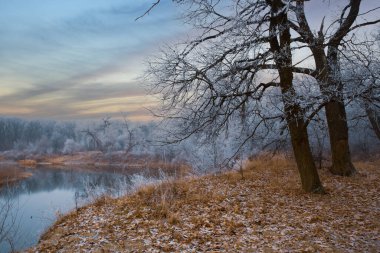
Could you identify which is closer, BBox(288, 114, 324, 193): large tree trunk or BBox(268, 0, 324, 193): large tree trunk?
BBox(268, 0, 324, 193): large tree trunk

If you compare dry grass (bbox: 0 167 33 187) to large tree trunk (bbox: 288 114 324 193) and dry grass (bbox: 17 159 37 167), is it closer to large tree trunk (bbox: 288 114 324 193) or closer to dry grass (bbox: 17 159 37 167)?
large tree trunk (bbox: 288 114 324 193)

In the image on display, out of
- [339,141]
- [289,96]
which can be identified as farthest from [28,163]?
[289,96]

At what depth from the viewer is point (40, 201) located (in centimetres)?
2427

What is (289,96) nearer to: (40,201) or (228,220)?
(228,220)

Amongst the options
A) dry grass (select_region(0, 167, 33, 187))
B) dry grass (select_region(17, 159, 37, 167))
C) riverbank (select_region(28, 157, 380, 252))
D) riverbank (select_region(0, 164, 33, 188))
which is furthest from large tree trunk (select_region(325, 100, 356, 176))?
dry grass (select_region(17, 159, 37, 167))

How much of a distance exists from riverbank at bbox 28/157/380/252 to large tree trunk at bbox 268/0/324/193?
1.73 feet

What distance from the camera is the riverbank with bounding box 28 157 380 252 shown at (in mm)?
6164

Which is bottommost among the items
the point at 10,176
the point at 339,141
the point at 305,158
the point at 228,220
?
the point at 10,176

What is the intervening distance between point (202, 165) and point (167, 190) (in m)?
19.3

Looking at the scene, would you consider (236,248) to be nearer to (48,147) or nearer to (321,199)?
(321,199)

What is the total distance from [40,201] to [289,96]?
21000 mm

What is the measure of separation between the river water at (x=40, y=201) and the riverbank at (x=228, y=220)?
1001mm

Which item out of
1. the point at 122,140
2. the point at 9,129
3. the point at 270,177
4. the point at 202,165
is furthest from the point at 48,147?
the point at 270,177


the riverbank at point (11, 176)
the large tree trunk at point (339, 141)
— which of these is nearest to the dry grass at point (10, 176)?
the riverbank at point (11, 176)
